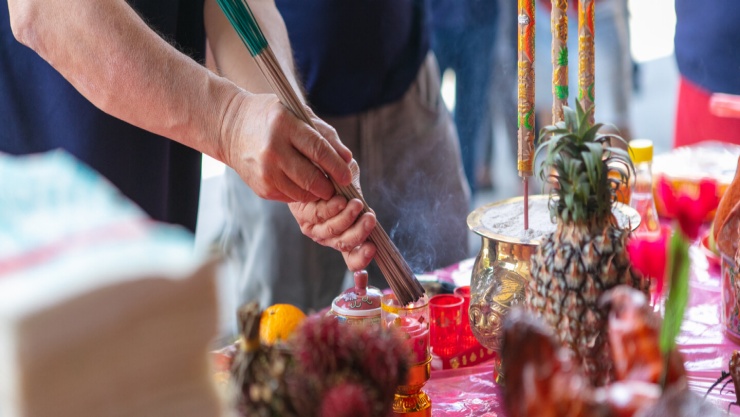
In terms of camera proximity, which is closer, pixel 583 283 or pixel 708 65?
pixel 583 283

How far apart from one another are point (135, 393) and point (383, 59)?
1.95 m

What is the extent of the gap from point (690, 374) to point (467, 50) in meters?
2.49

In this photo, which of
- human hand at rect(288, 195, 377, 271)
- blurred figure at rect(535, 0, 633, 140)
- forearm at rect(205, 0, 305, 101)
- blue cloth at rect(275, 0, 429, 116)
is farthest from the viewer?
blurred figure at rect(535, 0, 633, 140)

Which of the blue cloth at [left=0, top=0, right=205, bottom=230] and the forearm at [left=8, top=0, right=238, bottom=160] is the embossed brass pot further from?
the blue cloth at [left=0, top=0, right=205, bottom=230]

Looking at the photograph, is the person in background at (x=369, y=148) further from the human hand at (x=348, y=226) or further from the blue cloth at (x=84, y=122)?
the human hand at (x=348, y=226)

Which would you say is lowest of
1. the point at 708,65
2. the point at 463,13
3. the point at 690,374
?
the point at 690,374

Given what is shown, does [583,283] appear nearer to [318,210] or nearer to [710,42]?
[318,210]

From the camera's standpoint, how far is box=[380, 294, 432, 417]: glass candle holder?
117 cm

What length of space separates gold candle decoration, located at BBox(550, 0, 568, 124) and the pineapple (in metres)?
0.40

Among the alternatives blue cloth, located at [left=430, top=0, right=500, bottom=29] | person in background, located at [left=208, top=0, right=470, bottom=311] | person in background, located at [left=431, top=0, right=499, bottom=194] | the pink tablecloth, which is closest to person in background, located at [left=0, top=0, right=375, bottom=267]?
the pink tablecloth

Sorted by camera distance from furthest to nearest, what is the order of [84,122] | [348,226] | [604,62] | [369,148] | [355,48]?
[604,62]
[369,148]
[355,48]
[84,122]
[348,226]

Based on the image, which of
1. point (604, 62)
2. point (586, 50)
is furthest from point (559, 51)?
point (604, 62)

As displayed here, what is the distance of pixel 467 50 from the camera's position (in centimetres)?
363

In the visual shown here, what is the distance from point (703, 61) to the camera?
2.82 m
